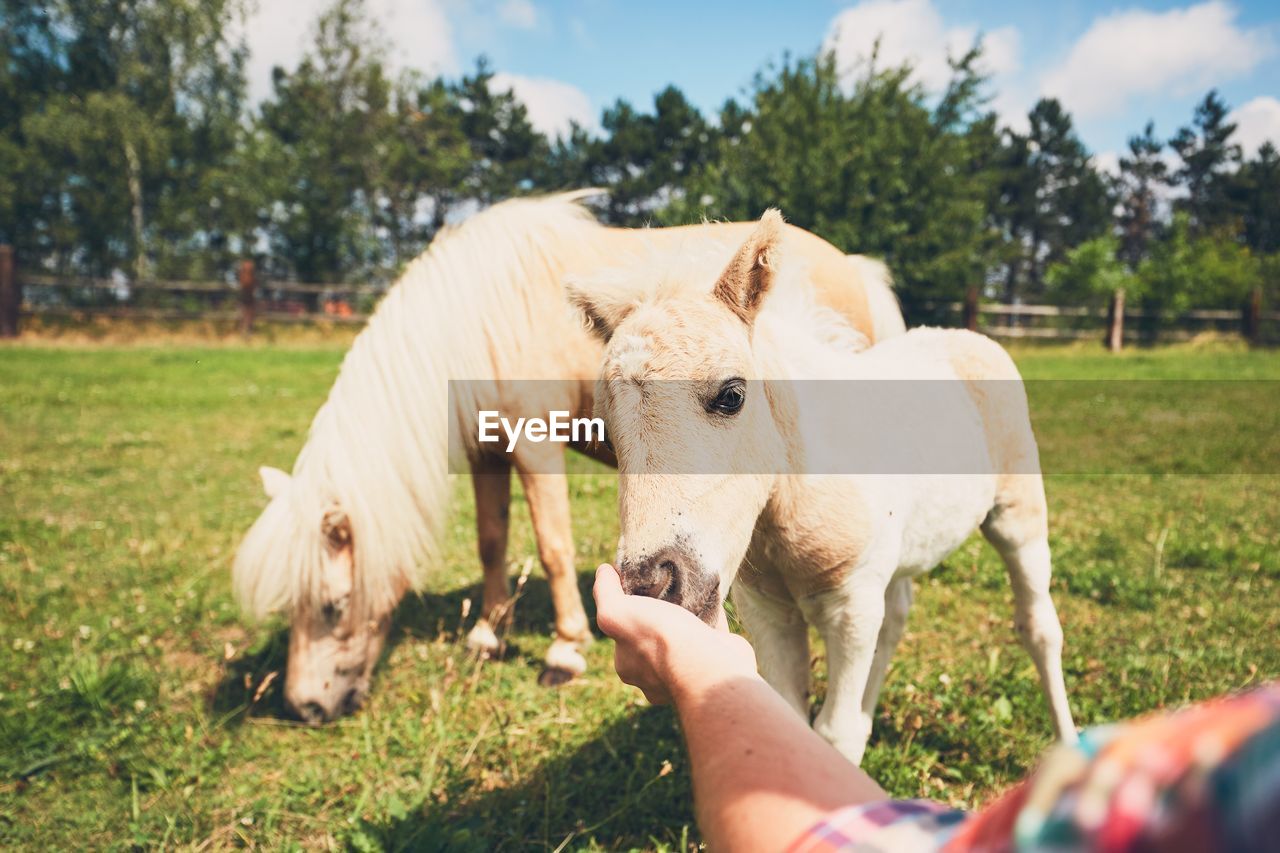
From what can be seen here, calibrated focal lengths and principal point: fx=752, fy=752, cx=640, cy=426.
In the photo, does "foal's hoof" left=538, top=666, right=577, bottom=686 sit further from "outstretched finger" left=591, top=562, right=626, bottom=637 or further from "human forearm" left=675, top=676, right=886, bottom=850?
"human forearm" left=675, top=676, right=886, bottom=850

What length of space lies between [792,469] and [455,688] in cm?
227

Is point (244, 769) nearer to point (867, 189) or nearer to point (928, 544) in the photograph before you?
point (928, 544)

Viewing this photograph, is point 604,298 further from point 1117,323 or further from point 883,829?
point 1117,323

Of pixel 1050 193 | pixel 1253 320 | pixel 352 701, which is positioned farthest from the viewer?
pixel 1050 193

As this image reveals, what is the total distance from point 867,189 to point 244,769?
21167 mm

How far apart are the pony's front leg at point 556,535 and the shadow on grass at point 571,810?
0.94 metres

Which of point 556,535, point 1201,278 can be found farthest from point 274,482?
point 1201,278

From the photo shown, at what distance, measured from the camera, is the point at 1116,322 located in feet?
76.9

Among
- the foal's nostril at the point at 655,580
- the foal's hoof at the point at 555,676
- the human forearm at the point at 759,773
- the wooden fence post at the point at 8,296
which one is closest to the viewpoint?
the human forearm at the point at 759,773

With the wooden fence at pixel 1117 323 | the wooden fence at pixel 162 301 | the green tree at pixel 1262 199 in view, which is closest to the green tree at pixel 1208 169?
the green tree at pixel 1262 199

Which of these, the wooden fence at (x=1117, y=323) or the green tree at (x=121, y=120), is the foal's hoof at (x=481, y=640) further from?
the green tree at (x=121, y=120)

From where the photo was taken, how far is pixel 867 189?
2097cm

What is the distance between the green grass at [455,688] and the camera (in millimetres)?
2736

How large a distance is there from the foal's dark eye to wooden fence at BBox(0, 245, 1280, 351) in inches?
824
